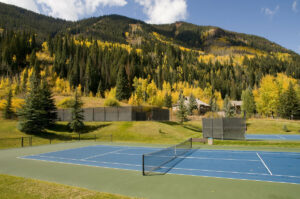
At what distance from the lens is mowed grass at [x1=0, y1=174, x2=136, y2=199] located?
8.35m

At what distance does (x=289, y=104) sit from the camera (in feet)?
223

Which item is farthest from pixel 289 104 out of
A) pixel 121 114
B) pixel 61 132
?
pixel 61 132

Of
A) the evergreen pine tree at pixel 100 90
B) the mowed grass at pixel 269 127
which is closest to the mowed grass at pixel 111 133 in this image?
the mowed grass at pixel 269 127

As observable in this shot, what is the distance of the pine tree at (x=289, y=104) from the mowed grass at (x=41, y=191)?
7502 centimetres

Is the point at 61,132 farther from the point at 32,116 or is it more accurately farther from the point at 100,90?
the point at 100,90

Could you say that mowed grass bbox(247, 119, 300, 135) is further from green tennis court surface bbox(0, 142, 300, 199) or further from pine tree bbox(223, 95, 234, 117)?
green tennis court surface bbox(0, 142, 300, 199)

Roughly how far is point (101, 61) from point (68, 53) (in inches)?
836

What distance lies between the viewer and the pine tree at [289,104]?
221ft

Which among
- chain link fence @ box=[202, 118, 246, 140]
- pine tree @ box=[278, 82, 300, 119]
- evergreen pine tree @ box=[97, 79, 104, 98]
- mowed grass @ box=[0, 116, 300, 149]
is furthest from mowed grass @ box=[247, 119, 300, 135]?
evergreen pine tree @ box=[97, 79, 104, 98]

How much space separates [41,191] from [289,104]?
78354mm

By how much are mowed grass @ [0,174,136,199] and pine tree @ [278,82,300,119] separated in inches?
2954

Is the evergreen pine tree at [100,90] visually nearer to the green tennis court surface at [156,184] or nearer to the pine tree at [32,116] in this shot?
the pine tree at [32,116]

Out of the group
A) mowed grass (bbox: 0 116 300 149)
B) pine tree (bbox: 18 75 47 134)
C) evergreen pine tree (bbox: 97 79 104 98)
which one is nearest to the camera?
mowed grass (bbox: 0 116 300 149)

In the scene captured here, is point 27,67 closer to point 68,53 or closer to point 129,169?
point 68,53
